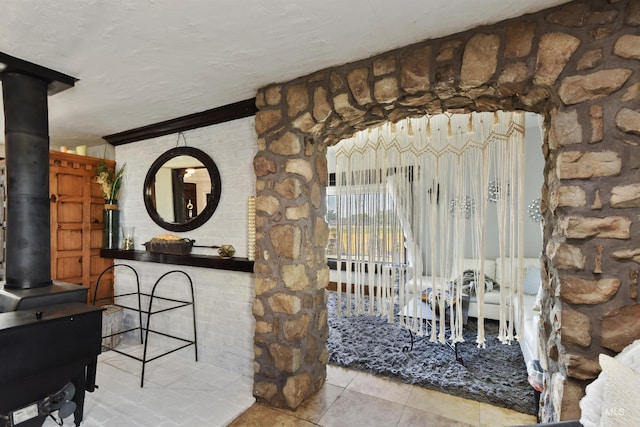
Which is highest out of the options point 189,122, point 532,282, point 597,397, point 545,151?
point 189,122

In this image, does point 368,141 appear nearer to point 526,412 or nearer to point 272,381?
point 272,381

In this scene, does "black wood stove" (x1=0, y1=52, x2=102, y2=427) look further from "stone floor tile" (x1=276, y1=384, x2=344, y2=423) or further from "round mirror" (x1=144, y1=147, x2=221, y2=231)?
"stone floor tile" (x1=276, y1=384, x2=344, y2=423)

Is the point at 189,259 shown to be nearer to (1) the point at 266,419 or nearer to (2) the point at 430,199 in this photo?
(1) the point at 266,419

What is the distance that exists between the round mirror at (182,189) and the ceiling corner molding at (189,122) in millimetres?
222

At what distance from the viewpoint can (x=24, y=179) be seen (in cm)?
206

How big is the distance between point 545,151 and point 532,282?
2.67 m

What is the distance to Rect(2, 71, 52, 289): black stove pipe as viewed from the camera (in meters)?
2.03

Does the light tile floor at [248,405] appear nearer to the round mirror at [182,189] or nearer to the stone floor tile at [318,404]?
the stone floor tile at [318,404]

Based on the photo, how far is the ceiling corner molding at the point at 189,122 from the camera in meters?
2.68

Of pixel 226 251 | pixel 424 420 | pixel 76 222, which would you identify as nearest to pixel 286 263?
pixel 226 251

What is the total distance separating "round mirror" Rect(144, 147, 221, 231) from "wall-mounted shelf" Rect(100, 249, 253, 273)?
303mm

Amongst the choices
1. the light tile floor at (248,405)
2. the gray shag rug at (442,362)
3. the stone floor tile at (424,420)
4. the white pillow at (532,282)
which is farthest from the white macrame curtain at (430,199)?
the white pillow at (532,282)

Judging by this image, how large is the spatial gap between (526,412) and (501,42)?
240 cm

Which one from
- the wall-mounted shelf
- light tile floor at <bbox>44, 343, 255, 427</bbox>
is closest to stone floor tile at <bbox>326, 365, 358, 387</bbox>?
light tile floor at <bbox>44, 343, 255, 427</bbox>
